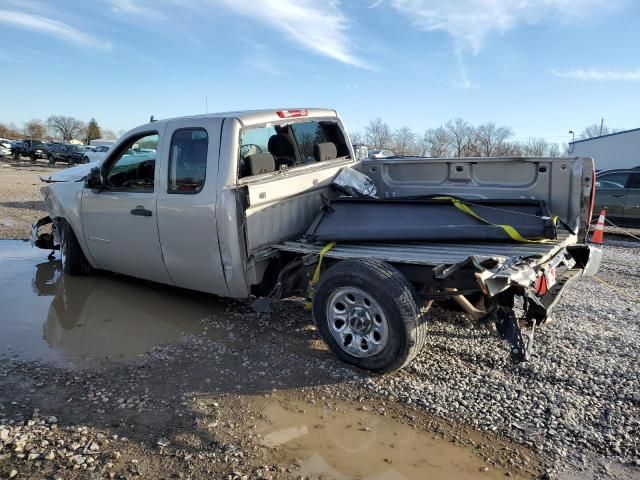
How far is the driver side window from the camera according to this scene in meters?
5.19

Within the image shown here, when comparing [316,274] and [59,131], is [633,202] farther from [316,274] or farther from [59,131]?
[59,131]

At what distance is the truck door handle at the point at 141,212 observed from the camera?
16.5ft

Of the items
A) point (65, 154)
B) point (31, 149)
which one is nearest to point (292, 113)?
point (65, 154)

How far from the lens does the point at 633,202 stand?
37.7 feet

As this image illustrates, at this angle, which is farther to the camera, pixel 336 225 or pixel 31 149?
pixel 31 149

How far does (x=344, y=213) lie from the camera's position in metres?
4.74

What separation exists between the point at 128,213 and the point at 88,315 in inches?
44.0

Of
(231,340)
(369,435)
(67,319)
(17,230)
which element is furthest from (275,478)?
(17,230)

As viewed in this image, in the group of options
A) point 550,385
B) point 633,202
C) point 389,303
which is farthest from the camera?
point 633,202

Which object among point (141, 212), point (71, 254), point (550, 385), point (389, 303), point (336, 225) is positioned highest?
point (141, 212)

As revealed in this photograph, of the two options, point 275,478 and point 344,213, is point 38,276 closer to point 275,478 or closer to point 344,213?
point 344,213

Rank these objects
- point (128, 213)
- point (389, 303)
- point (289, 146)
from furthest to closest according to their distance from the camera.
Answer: point (289, 146), point (128, 213), point (389, 303)

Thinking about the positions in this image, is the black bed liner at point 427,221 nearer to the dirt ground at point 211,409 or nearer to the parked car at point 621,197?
the dirt ground at point 211,409

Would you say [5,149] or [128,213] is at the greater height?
[5,149]
